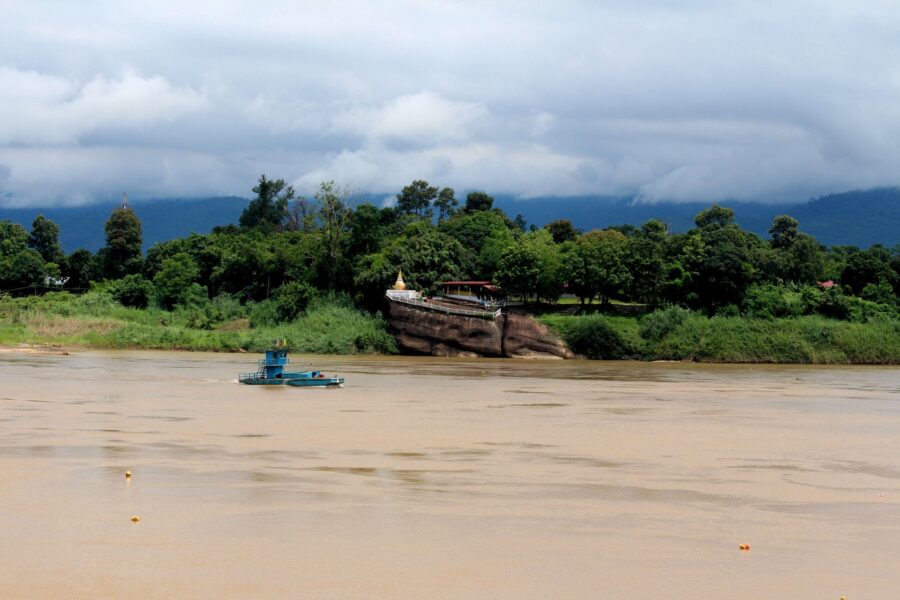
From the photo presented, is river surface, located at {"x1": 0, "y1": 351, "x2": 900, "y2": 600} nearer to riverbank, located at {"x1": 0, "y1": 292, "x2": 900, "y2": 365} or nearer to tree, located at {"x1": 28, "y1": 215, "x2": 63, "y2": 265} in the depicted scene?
riverbank, located at {"x1": 0, "y1": 292, "x2": 900, "y2": 365}

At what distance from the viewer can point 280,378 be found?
1681 inches

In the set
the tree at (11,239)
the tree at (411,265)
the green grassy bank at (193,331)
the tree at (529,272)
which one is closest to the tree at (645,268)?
the tree at (529,272)

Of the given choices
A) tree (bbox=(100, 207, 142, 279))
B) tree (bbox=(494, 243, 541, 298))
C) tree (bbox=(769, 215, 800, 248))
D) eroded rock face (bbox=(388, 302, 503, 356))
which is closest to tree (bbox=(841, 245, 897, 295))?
tree (bbox=(769, 215, 800, 248))

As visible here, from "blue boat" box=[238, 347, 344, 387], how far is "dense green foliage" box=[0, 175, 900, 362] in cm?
2661

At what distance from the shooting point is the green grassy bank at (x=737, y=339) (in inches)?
2633

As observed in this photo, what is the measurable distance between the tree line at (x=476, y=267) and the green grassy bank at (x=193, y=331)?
13.2ft

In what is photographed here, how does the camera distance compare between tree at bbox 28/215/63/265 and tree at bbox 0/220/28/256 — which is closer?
tree at bbox 0/220/28/256

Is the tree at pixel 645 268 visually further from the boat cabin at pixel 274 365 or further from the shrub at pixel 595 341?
the boat cabin at pixel 274 365

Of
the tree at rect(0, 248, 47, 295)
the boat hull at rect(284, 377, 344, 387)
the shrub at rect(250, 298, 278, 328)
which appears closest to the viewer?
the boat hull at rect(284, 377, 344, 387)

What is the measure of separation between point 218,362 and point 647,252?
34496mm

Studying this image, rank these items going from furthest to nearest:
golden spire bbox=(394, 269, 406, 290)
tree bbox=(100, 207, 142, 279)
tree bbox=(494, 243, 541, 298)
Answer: tree bbox=(100, 207, 142, 279)
tree bbox=(494, 243, 541, 298)
golden spire bbox=(394, 269, 406, 290)

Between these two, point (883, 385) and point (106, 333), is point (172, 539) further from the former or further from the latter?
point (106, 333)

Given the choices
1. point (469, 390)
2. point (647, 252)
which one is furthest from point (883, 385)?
point (647, 252)

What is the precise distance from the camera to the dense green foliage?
6919 cm
